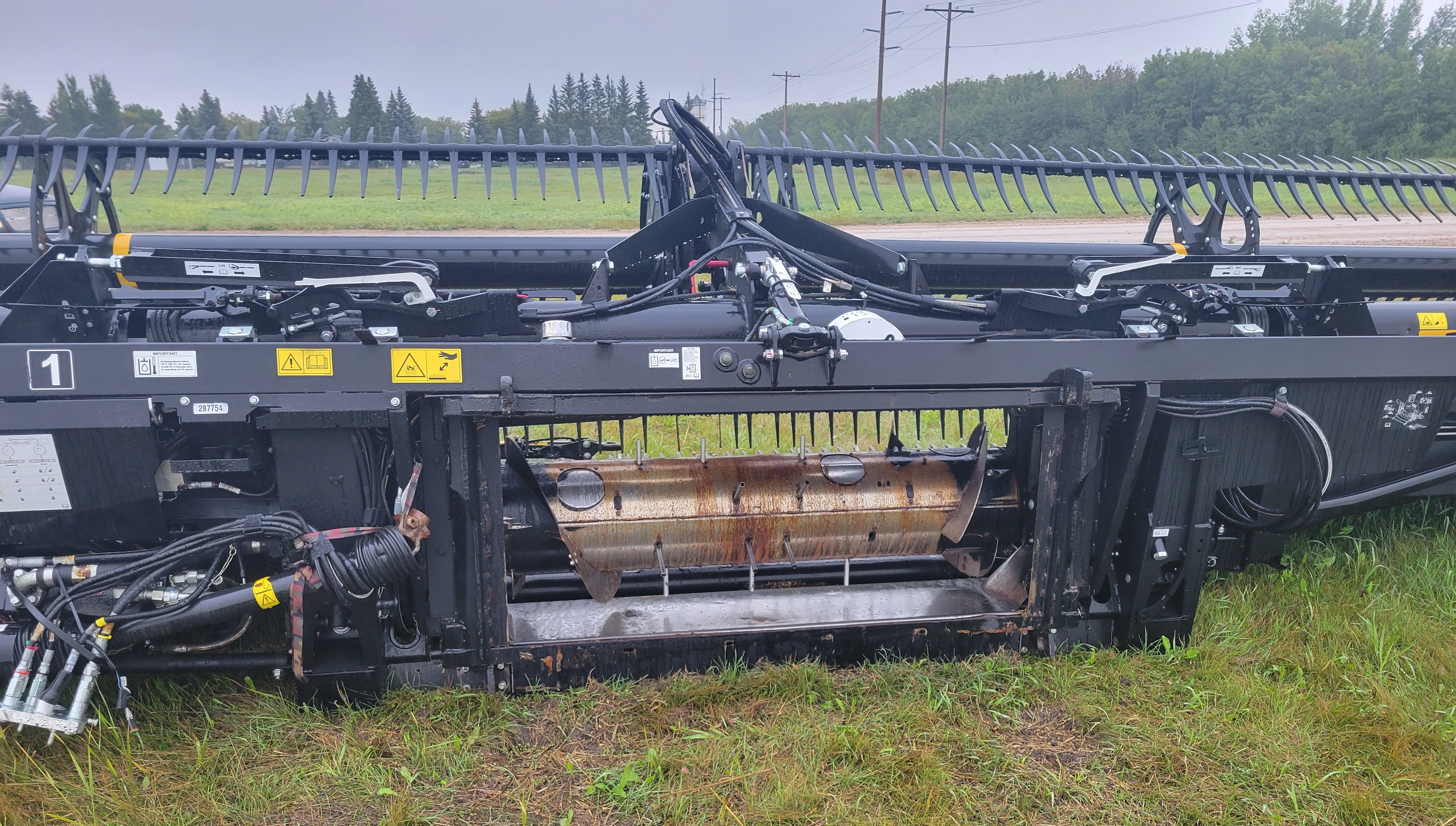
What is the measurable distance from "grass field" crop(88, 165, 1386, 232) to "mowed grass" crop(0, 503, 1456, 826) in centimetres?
1095

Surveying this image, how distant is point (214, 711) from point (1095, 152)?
13.8 ft

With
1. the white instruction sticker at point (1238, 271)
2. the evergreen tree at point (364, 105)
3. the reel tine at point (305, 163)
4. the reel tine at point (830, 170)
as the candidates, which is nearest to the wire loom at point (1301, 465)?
the white instruction sticker at point (1238, 271)

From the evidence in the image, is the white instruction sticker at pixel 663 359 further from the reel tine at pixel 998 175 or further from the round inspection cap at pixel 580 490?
the reel tine at pixel 998 175

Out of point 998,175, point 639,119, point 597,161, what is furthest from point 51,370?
point 639,119

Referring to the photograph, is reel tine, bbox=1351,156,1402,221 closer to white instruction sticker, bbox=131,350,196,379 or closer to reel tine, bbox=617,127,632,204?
reel tine, bbox=617,127,632,204

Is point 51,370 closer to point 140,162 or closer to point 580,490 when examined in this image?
point 580,490

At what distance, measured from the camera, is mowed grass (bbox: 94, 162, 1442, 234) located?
56.4 feet

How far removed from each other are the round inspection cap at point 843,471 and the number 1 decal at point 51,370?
2.12 meters

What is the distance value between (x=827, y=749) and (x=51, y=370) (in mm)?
2213

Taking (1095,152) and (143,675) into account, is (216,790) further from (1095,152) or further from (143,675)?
(1095,152)

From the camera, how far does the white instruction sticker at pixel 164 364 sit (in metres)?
2.29

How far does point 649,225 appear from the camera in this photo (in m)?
3.34

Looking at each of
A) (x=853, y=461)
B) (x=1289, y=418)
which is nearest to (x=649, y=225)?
(x=853, y=461)

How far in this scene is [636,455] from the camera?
3109 mm
